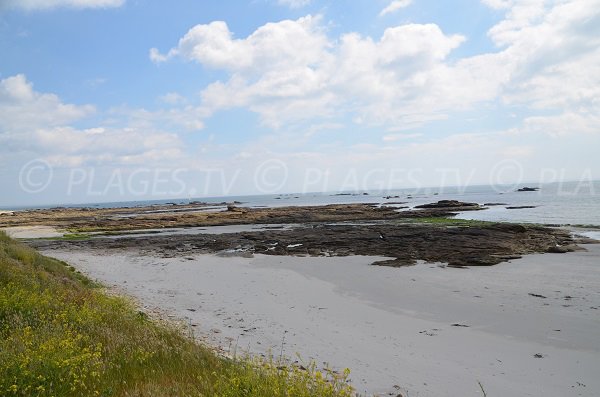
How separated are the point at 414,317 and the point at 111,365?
819cm

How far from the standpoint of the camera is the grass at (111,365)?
4.30 metres

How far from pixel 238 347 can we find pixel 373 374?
2.99 metres

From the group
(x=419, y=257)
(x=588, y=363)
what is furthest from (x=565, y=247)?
(x=588, y=363)

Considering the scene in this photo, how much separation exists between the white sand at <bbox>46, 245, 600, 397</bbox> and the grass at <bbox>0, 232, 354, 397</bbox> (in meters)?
2.50

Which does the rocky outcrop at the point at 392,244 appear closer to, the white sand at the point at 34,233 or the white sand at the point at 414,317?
the white sand at the point at 414,317

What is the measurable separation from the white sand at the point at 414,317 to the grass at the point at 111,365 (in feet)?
8.21

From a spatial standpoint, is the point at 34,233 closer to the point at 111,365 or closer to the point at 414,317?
the point at 414,317

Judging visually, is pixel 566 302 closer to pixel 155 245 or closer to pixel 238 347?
pixel 238 347

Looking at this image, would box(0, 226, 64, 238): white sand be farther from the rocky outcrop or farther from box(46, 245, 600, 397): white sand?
box(46, 245, 600, 397): white sand

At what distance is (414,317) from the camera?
11.0 meters

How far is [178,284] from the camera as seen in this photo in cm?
1606

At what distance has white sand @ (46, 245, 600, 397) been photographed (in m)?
7.23

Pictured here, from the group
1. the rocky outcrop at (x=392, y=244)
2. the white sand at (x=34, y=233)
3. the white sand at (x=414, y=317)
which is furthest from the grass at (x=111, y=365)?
the white sand at (x=34, y=233)

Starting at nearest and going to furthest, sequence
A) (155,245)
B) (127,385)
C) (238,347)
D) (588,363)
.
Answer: (127,385)
(588,363)
(238,347)
(155,245)
